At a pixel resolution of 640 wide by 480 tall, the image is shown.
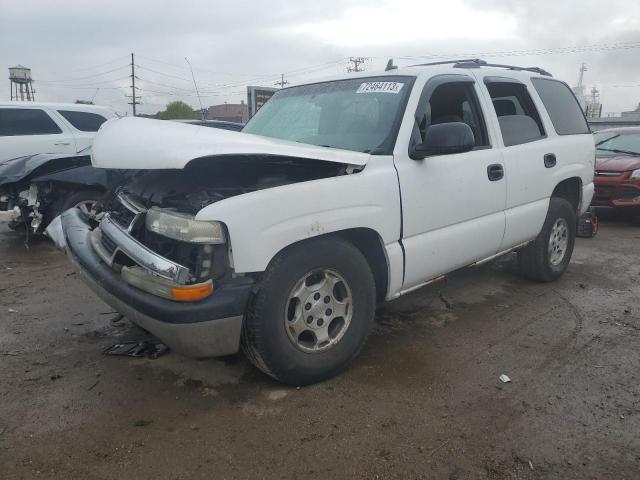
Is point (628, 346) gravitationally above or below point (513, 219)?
below

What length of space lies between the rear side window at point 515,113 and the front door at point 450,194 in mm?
252

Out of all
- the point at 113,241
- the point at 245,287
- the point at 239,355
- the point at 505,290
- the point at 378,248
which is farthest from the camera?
the point at 505,290

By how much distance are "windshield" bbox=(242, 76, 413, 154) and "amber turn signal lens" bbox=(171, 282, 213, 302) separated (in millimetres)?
1396

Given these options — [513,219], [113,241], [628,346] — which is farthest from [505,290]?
[113,241]

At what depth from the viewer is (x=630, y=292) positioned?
4.80 metres

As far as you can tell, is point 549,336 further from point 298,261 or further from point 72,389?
point 72,389

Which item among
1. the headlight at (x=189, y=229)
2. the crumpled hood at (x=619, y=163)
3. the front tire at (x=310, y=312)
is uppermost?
the crumpled hood at (x=619, y=163)

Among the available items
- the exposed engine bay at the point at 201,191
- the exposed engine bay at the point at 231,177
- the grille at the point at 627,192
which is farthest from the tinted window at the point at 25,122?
the grille at the point at 627,192

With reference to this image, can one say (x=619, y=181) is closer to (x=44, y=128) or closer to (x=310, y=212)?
(x=310, y=212)

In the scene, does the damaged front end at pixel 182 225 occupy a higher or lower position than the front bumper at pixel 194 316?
higher

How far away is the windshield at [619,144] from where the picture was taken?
343 inches

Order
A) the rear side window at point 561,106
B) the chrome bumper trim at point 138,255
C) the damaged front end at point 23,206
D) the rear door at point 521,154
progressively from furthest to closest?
the damaged front end at point 23,206
the rear side window at point 561,106
the rear door at point 521,154
the chrome bumper trim at point 138,255

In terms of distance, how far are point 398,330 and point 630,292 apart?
2550mm

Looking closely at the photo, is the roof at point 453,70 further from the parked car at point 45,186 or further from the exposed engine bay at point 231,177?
the parked car at point 45,186
